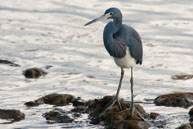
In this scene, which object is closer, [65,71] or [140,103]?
[140,103]

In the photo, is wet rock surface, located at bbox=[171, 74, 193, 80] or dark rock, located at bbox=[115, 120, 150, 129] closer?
dark rock, located at bbox=[115, 120, 150, 129]

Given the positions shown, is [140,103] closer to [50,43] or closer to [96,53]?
[96,53]

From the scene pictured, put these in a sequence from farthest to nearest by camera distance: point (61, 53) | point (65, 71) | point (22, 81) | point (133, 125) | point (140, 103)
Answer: point (61, 53) → point (65, 71) → point (22, 81) → point (140, 103) → point (133, 125)

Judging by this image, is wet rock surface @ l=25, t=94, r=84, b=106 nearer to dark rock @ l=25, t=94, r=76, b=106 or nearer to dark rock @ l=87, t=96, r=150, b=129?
dark rock @ l=25, t=94, r=76, b=106

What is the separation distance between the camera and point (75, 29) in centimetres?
1504

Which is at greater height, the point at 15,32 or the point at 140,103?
the point at 15,32

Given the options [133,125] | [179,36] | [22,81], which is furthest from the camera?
[179,36]

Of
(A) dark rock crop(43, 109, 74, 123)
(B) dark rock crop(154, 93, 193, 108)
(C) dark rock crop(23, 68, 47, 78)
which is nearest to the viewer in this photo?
(A) dark rock crop(43, 109, 74, 123)

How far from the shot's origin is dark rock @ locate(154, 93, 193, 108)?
10.3m

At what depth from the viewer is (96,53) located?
44.1ft

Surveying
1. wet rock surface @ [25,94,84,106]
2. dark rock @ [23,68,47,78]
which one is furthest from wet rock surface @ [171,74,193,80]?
dark rock @ [23,68,47,78]

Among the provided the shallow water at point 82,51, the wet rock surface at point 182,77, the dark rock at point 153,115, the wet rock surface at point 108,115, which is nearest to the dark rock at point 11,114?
the shallow water at point 82,51

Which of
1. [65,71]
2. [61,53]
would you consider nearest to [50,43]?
[61,53]

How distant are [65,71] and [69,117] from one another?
2784 millimetres
